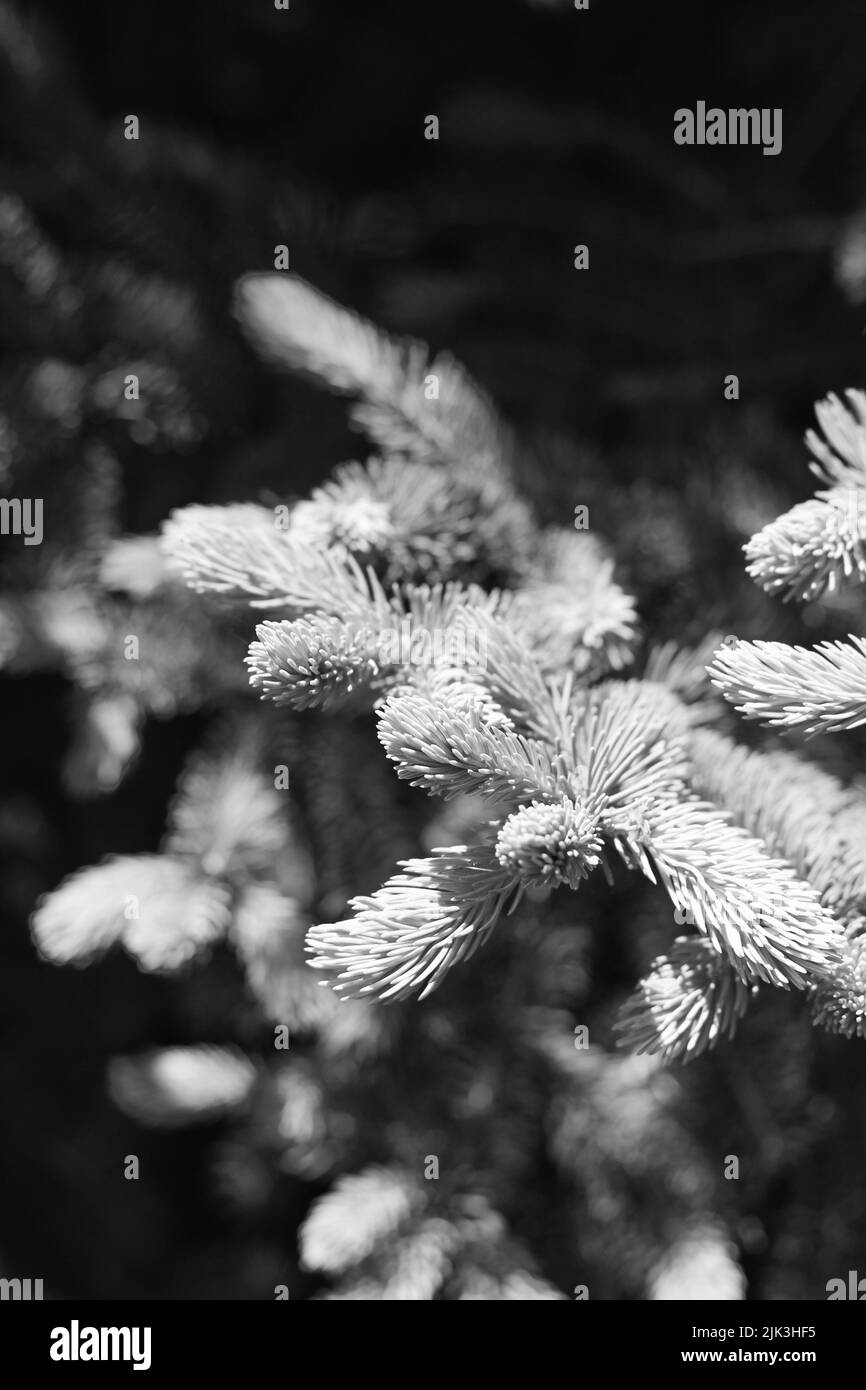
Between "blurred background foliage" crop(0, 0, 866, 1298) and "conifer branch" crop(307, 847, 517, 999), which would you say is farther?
"blurred background foliage" crop(0, 0, 866, 1298)

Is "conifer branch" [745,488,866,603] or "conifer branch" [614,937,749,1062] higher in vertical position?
"conifer branch" [745,488,866,603]

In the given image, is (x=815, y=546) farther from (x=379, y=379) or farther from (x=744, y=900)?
(x=379, y=379)

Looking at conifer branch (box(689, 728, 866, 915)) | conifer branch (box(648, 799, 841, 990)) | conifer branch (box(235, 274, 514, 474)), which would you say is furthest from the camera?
conifer branch (box(235, 274, 514, 474))

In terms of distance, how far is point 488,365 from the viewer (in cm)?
101

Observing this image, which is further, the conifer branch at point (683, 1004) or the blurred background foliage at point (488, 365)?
the blurred background foliage at point (488, 365)

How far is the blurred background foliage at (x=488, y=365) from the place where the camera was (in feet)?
2.82

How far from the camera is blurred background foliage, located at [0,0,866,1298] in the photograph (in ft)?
2.82

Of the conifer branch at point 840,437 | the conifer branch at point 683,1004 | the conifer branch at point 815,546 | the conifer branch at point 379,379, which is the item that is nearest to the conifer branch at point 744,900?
the conifer branch at point 683,1004

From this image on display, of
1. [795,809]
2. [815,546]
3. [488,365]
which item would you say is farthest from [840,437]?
[488,365]

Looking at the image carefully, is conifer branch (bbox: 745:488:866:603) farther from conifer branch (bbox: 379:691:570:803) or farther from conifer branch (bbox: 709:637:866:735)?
conifer branch (bbox: 379:691:570:803)

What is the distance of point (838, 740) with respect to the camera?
0.78m

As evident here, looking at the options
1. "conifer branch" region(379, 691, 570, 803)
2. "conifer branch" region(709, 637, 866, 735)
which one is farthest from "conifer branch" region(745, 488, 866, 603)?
"conifer branch" region(379, 691, 570, 803)

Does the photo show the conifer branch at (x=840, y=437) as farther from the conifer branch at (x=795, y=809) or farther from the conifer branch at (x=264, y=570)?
the conifer branch at (x=264, y=570)
